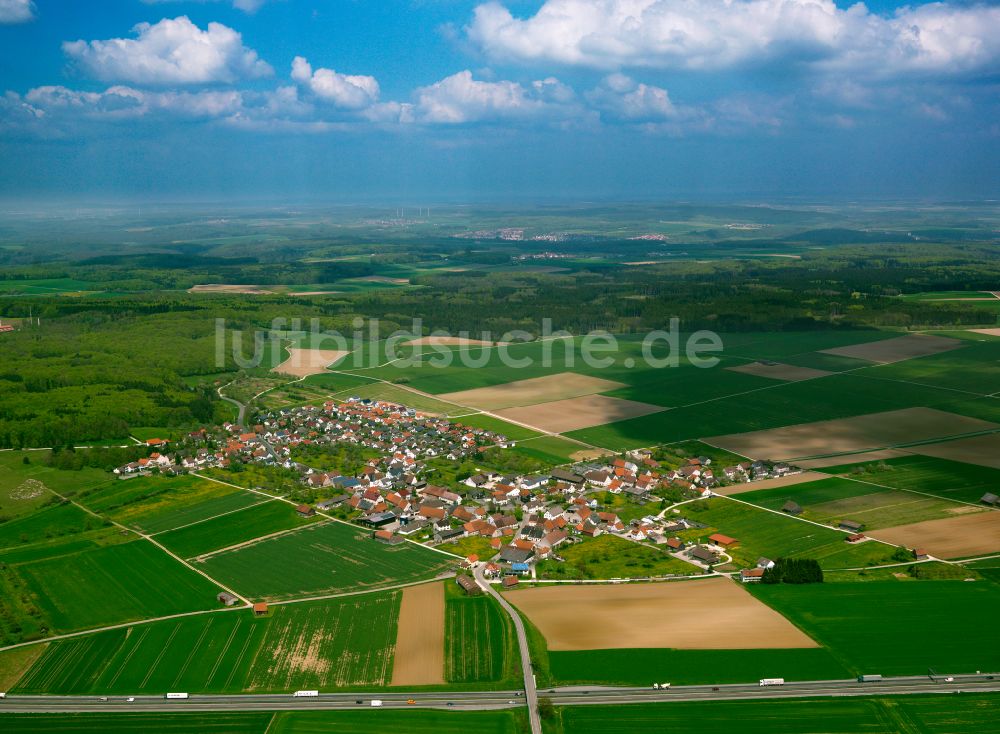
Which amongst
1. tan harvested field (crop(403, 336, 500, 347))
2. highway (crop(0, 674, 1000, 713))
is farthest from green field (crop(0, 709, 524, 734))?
tan harvested field (crop(403, 336, 500, 347))

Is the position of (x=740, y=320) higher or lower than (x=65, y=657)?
higher

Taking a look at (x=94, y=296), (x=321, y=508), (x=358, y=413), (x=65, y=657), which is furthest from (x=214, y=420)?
(x=94, y=296)

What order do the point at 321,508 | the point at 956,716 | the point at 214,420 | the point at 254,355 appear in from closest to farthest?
the point at 956,716 < the point at 321,508 < the point at 214,420 < the point at 254,355

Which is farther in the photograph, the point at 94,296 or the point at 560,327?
the point at 94,296

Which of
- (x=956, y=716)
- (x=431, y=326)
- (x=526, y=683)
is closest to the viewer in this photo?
(x=956, y=716)

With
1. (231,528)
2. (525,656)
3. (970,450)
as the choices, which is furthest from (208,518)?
(970,450)

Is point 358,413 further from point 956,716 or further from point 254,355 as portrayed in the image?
point 956,716

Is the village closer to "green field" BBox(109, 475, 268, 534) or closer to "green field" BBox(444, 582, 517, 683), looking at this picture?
"green field" BBox(109, 475, 268, 534)

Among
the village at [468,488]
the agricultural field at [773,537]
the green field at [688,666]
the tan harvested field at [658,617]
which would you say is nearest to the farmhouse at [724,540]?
the village at [468,488]
